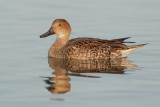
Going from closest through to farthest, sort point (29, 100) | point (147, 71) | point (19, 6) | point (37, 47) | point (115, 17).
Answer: point (29, 100)
point (147, 71)
point (37, 47)
point (115, 17)
point (19, 6)

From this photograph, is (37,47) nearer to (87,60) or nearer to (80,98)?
(87,60)

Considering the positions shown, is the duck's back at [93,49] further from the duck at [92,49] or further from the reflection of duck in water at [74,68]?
the reflection of duck in water at [74,68]

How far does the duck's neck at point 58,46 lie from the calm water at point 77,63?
0.86 ft

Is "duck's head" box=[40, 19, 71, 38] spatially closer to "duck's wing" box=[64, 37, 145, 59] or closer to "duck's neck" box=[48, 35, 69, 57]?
"duck's neck" box=[48, 35, 69, 57]

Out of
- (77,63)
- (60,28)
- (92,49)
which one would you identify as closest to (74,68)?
(77,63)

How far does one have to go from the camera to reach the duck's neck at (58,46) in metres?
15.3

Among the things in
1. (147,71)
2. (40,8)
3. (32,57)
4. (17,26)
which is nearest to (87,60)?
(32,57)

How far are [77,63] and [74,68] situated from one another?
2.75ft

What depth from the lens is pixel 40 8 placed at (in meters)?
20.6

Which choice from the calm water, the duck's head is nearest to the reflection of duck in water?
the calm water

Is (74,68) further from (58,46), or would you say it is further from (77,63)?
(58,46)

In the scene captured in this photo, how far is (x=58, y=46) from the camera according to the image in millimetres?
15664

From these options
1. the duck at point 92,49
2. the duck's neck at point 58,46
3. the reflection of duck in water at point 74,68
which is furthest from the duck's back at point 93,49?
the reflection of duck in water at point 74,68

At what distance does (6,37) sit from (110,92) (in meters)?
6.42
